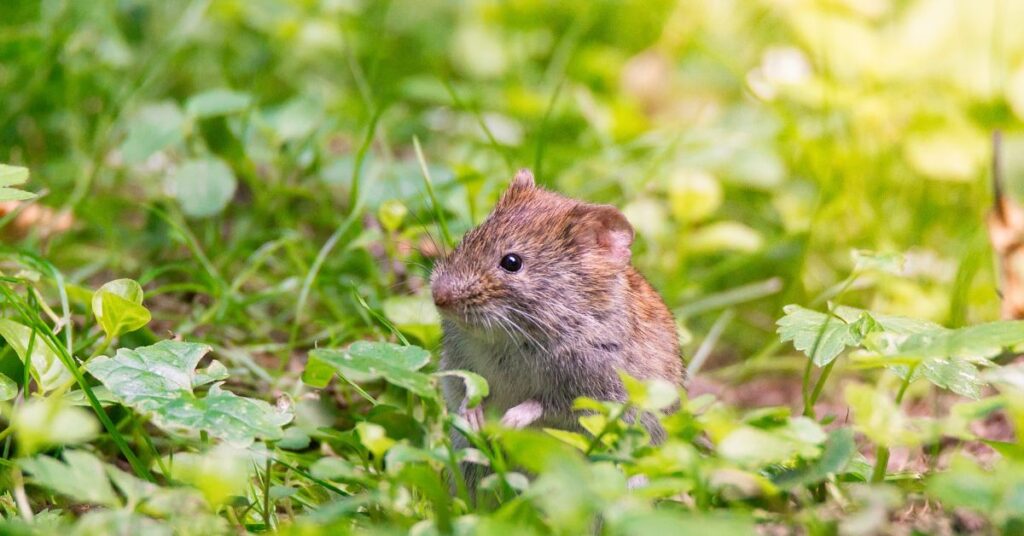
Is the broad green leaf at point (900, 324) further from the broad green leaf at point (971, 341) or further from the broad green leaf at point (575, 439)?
the broad green leaf at point (575, 439)

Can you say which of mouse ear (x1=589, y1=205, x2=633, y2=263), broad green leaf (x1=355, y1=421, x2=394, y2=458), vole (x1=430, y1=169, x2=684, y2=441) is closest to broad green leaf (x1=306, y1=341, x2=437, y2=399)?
broad green leaf (x1=355, y1=421, x2=394, y2=458)

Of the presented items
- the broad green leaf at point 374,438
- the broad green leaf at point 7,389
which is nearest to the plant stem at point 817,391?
the broad green leaf at point 374,438

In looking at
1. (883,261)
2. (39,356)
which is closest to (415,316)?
(39,356)

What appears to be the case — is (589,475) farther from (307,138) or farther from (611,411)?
(307,138)

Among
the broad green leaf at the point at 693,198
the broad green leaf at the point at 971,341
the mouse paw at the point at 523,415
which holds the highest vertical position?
the broad green leaf at the point at 971,341

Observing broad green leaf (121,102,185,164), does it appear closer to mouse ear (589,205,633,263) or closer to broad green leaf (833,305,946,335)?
mouse ear (589,205,633,263)

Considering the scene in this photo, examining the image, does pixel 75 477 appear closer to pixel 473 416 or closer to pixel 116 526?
pixel 116 526

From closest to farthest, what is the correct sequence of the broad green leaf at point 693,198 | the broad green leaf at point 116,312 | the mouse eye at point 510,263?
the broad green leaf at point 116,312
the mouse eye at point 510,263
the broad green leaf at point 693,198
